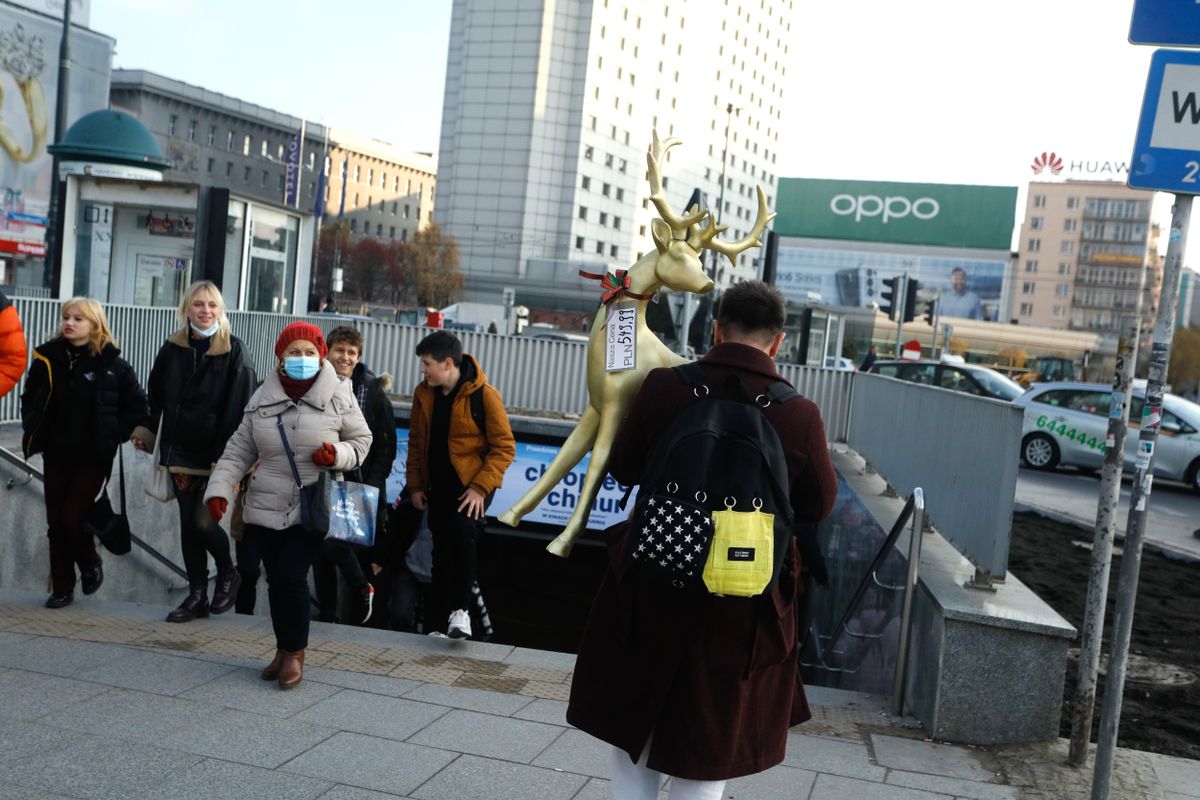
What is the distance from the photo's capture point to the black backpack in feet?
9.99

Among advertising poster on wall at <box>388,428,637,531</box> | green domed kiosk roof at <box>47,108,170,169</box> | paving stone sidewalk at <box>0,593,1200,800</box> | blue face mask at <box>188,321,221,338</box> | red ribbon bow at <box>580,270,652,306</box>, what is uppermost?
green domed kiosk roof at <box>47,108,170,169</box>

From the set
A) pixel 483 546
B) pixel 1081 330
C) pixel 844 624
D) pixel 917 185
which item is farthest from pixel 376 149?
pixel 844 624

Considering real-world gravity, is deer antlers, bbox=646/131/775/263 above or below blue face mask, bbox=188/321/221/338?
above

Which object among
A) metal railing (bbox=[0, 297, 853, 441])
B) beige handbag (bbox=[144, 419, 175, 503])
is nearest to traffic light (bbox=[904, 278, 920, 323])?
metal railing (bbox=[0, 297, 853, 441])

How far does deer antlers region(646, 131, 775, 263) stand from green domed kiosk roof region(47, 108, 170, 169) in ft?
55.9

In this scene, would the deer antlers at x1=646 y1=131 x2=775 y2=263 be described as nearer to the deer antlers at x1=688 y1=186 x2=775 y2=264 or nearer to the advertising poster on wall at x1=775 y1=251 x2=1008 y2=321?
the deer antlers at x1=688 y1=186 x2=775 y2=264

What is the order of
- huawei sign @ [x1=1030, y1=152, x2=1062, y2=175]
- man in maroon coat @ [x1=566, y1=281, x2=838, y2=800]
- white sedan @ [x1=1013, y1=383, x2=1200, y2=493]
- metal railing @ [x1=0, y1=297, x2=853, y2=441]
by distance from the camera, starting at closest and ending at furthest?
man in maroon coat @ [x1=566, y1=281, x2=838, y2=800], metal railing @ [x1=0, y1=297, x2=853, y2=441], white sedan @ [x1=1013, y1=383, x2=1200, y2=493], huawei sign @ [x1=1030, y1=152, x2=1062, y2=175]

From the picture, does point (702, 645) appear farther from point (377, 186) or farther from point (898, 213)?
point (377, 186)

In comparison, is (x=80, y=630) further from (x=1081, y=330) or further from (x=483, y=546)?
(x=1081, y=330)

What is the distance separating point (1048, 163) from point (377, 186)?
68.3 m

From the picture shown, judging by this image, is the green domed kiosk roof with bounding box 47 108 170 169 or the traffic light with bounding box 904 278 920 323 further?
the traffic light with bounding box 904 278 920 323

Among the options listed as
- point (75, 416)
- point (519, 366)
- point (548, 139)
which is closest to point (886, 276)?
point (548, 139)

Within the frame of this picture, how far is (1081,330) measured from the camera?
404 ft

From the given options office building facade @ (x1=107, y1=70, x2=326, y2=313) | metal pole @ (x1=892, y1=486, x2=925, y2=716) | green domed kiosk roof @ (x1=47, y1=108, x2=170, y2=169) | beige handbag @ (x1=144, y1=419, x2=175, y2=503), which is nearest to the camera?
metal pole @ (x1=892, y1=486, x2=925, y2=716)
